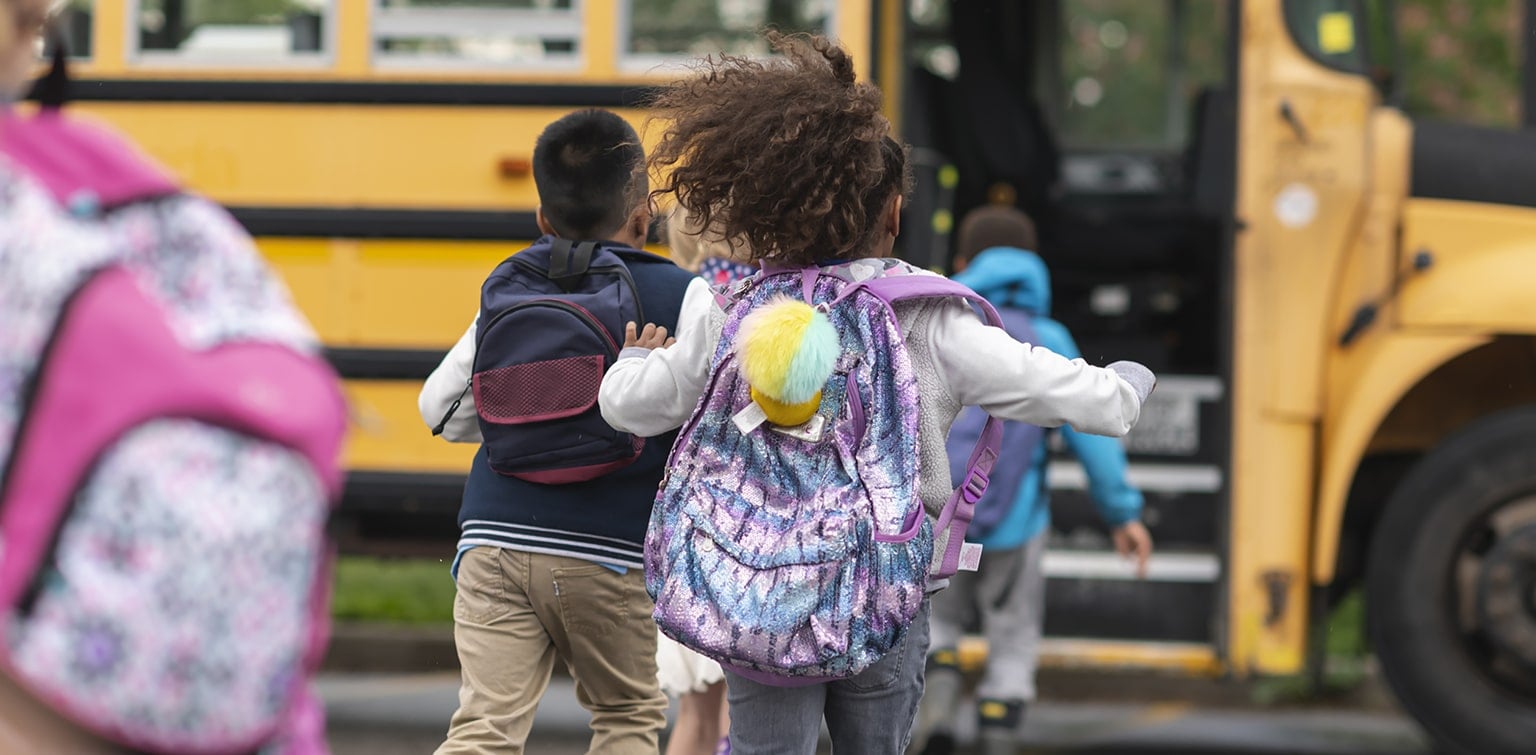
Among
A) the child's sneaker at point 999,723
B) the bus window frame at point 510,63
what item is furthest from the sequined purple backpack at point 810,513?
the bus window frame at point 510,63

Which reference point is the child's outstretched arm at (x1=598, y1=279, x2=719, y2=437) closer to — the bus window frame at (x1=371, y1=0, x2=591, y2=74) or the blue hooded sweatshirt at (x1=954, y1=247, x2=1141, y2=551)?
the blue hooded sweatshirt at (x1=954, y1=247, x2=1141, y2=551)

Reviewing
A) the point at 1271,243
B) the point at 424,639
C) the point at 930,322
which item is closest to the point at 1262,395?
the point at 1271,243

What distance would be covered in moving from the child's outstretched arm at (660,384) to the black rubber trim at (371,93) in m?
2.12

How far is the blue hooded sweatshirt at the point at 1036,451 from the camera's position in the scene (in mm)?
3902

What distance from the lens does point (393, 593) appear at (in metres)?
6.69

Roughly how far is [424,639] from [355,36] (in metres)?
2.39

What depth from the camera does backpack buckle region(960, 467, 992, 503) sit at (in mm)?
2199

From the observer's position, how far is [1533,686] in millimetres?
4207

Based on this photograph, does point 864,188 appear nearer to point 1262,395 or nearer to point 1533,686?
point 1262,395

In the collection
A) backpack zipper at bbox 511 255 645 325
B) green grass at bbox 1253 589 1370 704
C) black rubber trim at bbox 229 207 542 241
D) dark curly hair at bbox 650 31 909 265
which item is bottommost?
green grass at bbox 1253 589 1370 704

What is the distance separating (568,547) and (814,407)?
2.03 feet

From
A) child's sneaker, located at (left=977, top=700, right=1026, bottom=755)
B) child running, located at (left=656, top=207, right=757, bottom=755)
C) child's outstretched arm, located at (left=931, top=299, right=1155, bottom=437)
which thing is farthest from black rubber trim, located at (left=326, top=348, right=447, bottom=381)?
child's outstretched arm, located at (left=931, top=299, right=1155, bottom=437)

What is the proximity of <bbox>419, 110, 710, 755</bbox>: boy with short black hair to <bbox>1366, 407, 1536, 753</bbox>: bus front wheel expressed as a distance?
2.37 meters

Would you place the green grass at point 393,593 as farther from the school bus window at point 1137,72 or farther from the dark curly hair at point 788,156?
the dark curly hair at point 788,156
